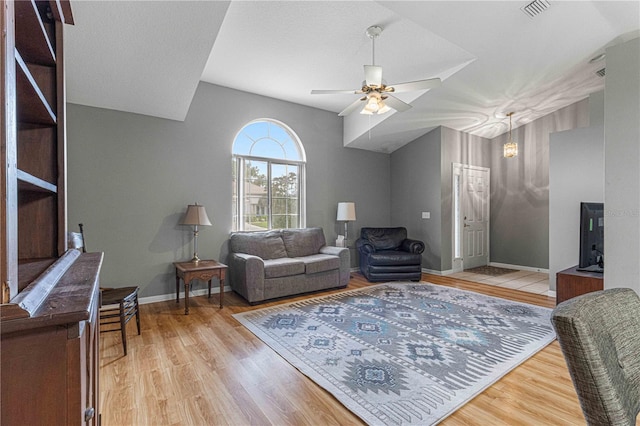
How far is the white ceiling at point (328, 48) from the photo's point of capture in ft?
8.14

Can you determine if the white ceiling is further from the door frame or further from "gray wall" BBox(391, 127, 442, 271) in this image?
the door frame

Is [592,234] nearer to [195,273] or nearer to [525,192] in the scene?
[525,192]

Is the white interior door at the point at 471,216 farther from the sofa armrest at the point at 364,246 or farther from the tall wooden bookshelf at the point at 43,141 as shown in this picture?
the tall wooden bookshelf at the point at 43,141

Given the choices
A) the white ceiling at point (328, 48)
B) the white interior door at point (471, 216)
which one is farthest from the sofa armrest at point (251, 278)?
the white interior door at point (471, 216)

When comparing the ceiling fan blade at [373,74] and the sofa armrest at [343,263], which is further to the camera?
the sofa armrest at [343,263]

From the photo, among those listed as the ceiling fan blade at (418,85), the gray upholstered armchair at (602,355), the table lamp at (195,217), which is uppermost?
the ceiling fan blade at (418,85)

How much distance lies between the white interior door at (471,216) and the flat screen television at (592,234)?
8.38 ft

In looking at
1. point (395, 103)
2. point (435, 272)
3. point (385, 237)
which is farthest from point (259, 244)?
point (435, 272)

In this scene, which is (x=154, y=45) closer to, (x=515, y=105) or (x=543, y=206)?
(x=515, y=105)

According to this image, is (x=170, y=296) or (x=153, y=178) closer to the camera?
(x=153, y=178)

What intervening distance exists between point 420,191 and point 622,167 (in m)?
3.25

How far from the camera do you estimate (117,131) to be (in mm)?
3648

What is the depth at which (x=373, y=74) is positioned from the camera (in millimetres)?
2861

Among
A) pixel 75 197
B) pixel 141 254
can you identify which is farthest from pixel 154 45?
pixel 141 254
